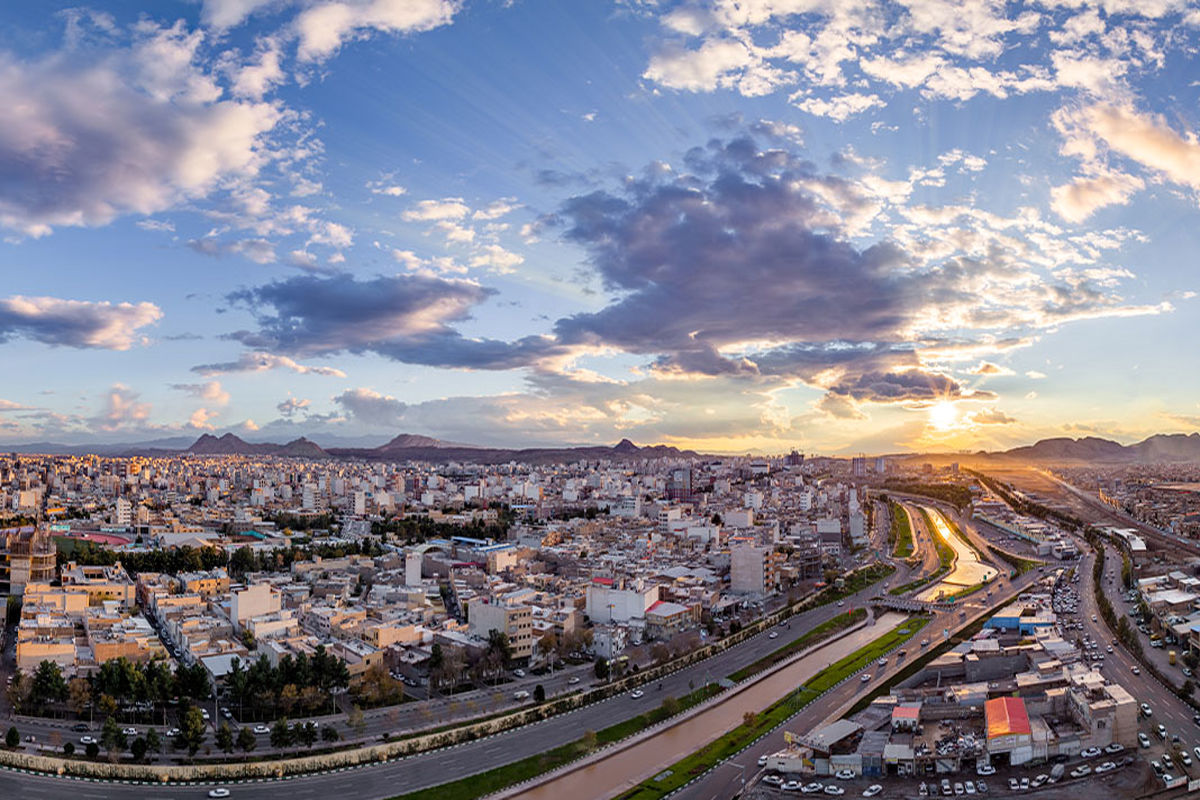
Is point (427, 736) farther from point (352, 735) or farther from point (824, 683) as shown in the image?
point (824, 683)

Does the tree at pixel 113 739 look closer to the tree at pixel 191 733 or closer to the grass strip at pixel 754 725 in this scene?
the tree at pixel 191 733

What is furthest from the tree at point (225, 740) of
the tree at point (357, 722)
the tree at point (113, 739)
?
the tree at point (357, 722)

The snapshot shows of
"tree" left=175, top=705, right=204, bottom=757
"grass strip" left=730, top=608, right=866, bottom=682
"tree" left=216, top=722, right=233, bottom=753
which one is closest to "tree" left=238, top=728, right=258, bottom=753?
"tree" left=216, top=722, right=233, bottom=753

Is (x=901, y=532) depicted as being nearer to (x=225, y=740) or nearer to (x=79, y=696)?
(x=225, y=740)

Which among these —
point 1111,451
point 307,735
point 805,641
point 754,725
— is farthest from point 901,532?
point 1111,451

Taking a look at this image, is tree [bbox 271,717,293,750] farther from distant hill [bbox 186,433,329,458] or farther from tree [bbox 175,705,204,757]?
Result: distant hill [bbox 186,433,329,458]

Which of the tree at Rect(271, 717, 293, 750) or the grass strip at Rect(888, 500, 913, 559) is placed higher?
the grass strip at Rect(888, 500, 913, 559)
